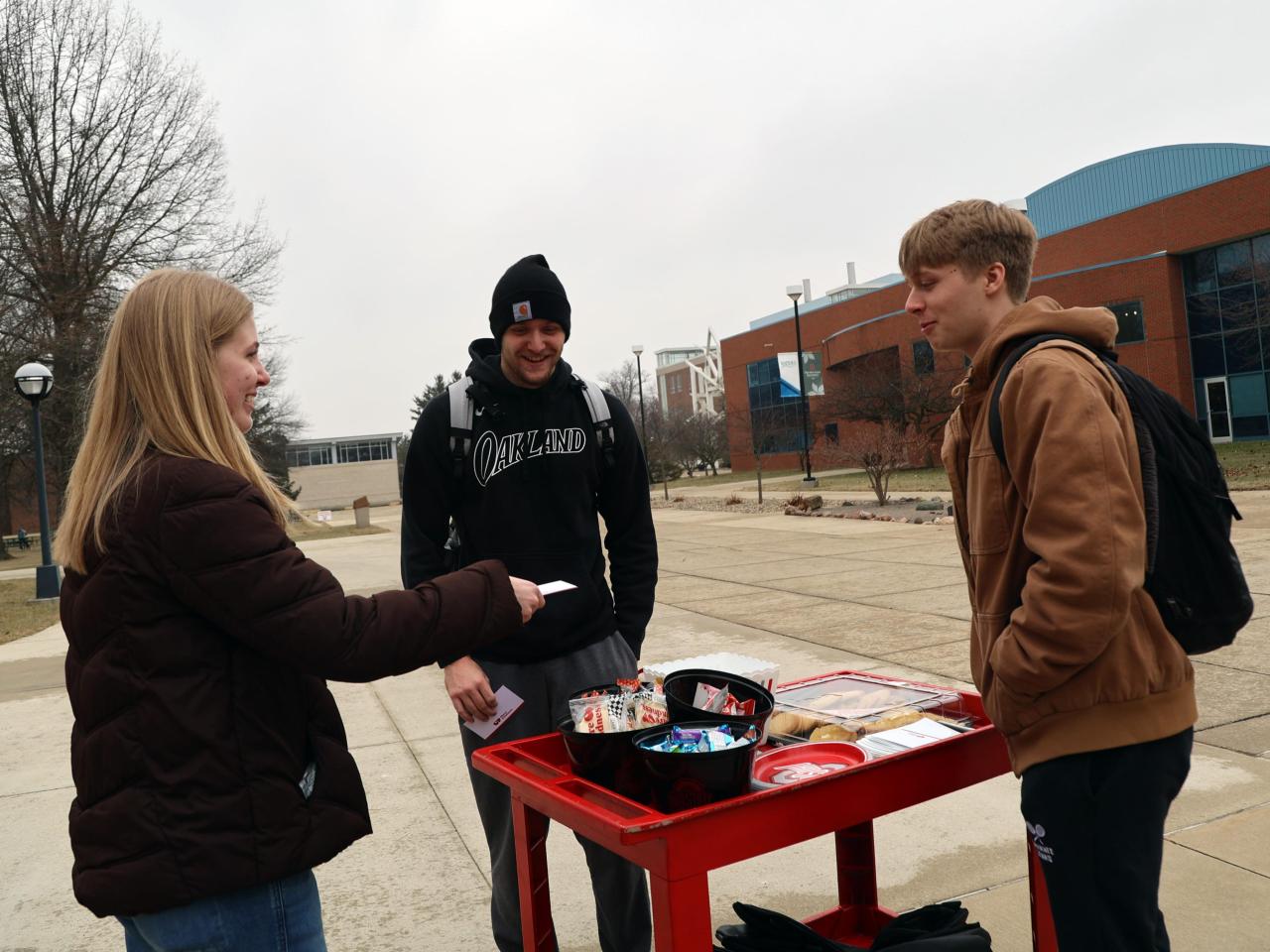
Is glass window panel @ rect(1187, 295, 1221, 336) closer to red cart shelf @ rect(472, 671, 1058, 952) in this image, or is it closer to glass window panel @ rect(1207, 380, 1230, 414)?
glass window panel @ rect(1207, 380, 1230, 414)

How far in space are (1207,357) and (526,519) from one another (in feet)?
122

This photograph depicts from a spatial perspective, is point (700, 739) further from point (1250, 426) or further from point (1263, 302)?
point (1250, 426)

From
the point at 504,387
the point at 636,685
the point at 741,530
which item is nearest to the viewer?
the point at 636,685

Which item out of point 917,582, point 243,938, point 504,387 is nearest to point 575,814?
point 243,938

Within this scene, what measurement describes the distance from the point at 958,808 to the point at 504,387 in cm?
269

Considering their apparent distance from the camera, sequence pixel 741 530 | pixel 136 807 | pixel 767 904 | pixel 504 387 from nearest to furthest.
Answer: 1. pixel 136 807
2. pixel 504 387
3. pixel 767 904
4. pixel 741 530

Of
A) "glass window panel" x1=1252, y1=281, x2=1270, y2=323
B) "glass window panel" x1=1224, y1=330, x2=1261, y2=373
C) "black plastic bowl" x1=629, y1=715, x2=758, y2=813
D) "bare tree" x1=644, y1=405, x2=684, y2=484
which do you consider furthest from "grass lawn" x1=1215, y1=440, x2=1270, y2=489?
"bare tree" x1=644, y1=405, x2=684, y2=484

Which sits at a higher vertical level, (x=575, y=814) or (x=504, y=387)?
(x=504, y=387)

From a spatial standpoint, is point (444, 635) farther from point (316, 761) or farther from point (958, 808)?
point (958, 808)

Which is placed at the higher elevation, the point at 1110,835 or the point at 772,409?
the point at 772,409

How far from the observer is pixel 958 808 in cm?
422

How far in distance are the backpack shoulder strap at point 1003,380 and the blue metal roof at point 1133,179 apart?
43.3 meters

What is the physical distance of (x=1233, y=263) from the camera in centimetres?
3209

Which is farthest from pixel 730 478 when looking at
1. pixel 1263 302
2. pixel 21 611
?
pixel 21 611
